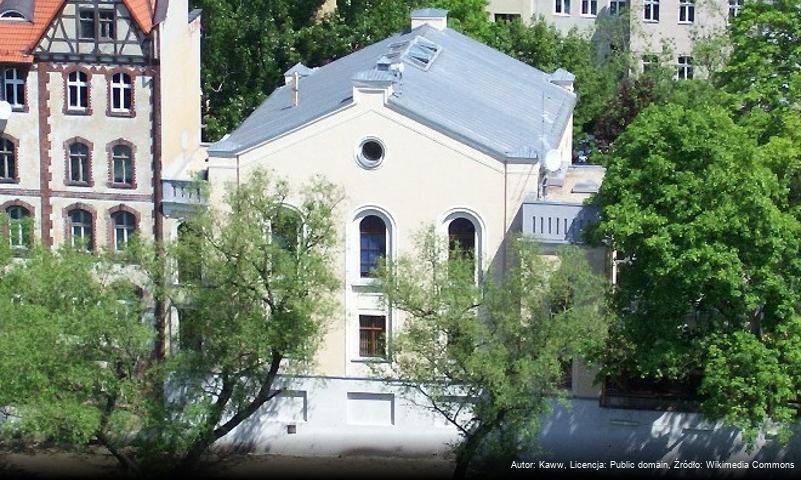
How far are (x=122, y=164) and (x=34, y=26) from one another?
609 centimetres

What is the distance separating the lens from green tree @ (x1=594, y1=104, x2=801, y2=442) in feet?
203

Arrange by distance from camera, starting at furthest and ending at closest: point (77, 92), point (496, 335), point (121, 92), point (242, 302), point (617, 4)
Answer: point (617, 4), point (77, 92), point (121, 92), point (242, 302), point (496, 335)

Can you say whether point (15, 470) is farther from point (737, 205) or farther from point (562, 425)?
point (737, 205)

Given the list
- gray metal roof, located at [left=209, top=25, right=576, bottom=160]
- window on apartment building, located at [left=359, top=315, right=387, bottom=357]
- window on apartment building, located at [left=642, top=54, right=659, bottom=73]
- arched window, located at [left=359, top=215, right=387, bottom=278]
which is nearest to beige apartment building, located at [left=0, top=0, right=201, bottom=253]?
gray metal roof, located at [left=209, top=25, right=576, bottom=160]

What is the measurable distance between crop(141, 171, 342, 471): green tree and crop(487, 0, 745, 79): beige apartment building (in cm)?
3919

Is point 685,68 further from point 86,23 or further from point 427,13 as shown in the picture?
point 86,23

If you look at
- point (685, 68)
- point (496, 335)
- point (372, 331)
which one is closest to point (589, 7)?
point (685, 68)

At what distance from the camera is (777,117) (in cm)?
6681

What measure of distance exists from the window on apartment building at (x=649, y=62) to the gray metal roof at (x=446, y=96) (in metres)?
11.9

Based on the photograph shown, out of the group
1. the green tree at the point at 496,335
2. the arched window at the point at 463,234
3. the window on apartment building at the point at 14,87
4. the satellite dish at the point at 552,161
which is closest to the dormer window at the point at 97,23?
the window on apartment building at the point at 14,87

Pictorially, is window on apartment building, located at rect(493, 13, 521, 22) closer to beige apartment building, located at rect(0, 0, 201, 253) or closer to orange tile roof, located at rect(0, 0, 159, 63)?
beige apartment building, located at rect(0, 0, 201, 253)

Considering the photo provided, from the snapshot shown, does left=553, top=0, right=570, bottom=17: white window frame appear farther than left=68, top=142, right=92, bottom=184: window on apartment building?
Yes

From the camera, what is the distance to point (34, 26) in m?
72.1

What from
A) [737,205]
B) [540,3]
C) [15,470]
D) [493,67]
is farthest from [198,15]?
[540,3]
